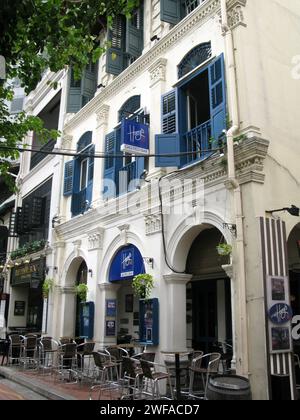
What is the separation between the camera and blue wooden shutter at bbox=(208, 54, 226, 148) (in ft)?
29.6

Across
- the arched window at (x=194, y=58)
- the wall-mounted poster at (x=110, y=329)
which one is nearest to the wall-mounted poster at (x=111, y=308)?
the wall-mounted poster at (x=110, y=329)

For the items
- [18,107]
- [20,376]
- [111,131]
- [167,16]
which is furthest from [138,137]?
[18,107]

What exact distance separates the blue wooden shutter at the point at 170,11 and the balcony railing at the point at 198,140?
10.6 feet

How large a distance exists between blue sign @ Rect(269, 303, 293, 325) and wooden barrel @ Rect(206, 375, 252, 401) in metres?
1.35

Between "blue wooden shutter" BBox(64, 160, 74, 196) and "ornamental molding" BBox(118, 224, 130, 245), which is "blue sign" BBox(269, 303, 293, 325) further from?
"blue wooden shutter" BBox(64, 160, 74, 196)

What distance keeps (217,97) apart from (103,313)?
6.43 m

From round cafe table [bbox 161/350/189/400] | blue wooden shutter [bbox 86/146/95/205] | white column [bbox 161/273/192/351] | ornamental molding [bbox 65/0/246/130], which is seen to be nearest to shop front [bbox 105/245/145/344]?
white column [bbox 161/273/192/351]

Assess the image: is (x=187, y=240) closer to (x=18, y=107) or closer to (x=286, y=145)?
(x=286, y=145)

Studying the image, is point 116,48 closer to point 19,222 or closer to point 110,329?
point 110,329

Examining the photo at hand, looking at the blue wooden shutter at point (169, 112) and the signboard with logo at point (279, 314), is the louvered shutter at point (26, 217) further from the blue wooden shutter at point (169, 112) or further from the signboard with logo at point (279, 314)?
the signboard with logo at point (279, 314)

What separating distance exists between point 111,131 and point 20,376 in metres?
7.26

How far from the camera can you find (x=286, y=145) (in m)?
9.09

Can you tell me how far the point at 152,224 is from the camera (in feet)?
34.7

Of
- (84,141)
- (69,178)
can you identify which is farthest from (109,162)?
(69,178)
